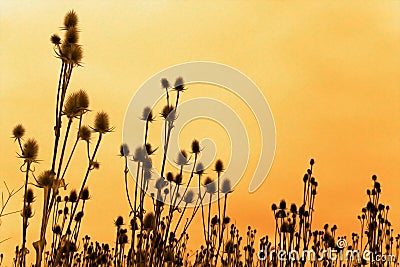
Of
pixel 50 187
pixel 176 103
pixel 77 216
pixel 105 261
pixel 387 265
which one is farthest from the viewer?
pixel 105 261

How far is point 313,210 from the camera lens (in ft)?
25.2

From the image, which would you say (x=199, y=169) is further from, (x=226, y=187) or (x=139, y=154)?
(x=139, y=154)

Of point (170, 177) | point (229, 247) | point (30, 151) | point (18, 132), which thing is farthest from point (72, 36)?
point (229, 247)

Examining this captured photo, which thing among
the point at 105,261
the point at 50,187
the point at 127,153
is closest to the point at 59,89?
the point at 50,187

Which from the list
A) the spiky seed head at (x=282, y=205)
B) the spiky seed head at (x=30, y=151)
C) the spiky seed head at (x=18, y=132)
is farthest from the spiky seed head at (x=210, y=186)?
the spiky seed head at (x=30, y=151)

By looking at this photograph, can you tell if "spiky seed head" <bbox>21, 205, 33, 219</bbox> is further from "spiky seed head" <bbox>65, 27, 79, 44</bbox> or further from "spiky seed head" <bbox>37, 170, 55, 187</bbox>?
"spiky seed head" <bbox>65, 27, 79, 44</bbox>

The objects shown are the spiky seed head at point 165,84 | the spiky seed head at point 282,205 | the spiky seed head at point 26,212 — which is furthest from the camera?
the spiky seed head at point 282,205

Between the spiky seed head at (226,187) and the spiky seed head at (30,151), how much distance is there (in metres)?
3.42

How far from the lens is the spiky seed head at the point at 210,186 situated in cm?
722

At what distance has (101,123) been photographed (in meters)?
4.45

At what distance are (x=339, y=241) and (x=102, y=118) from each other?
21.2 ft

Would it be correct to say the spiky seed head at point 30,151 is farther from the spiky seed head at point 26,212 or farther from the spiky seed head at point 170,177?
the spiky seed head at point 170,177

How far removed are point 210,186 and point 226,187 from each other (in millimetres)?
249

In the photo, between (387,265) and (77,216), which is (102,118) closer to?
(77,216)
